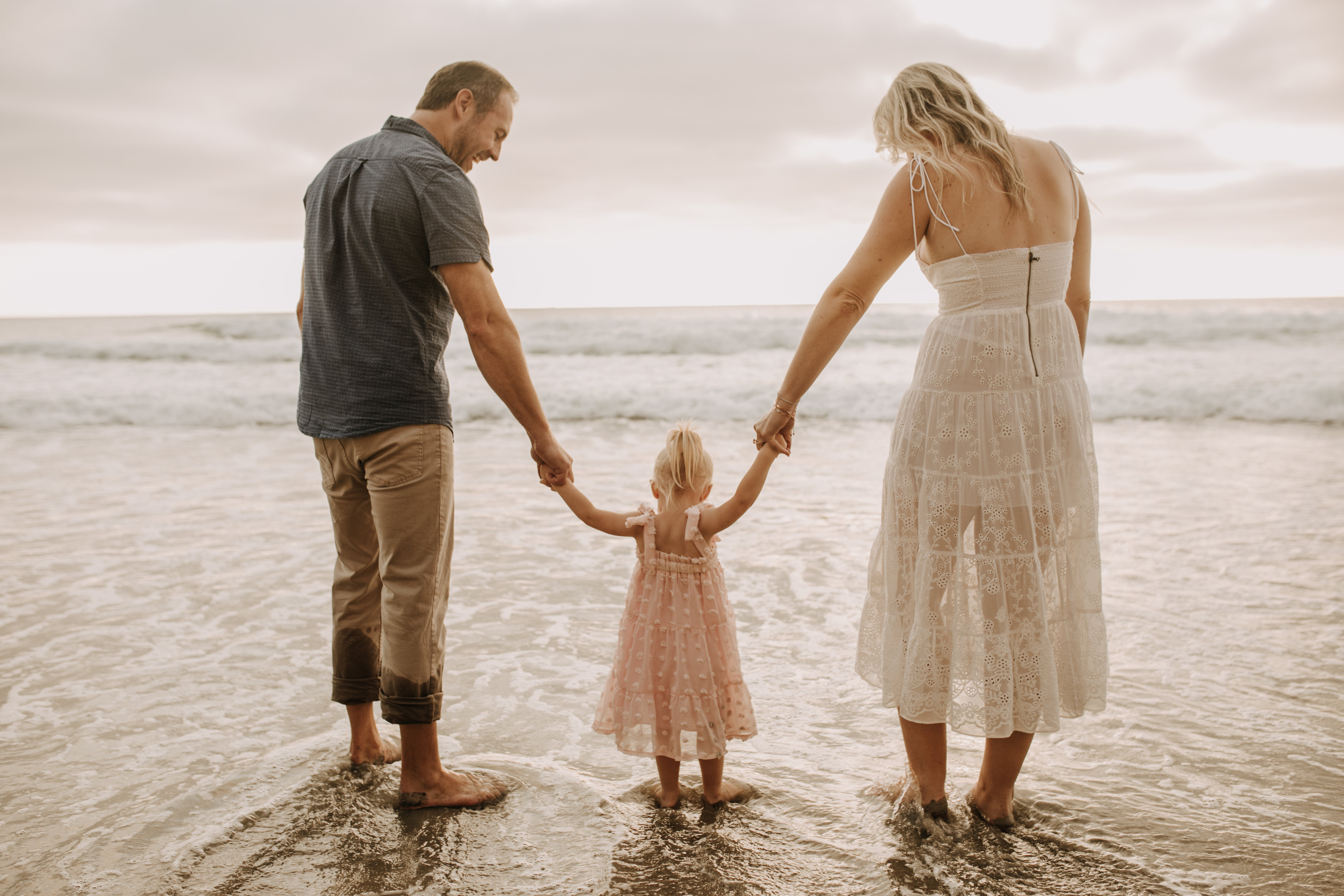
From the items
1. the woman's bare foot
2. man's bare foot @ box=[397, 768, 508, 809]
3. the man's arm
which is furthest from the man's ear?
the woman's bare foot

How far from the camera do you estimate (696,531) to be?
2.49m

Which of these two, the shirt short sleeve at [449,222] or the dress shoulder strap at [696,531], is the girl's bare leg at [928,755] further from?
the shirt short sleeve at [449,222]

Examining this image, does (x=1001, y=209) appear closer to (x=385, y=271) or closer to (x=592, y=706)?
(x=385, y=271)

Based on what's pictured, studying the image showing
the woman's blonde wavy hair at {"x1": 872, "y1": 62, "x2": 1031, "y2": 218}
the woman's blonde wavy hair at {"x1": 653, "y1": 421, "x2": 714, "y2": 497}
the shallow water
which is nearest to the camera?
the woman's blonde wavy hair at {"x1": 872, "y1": 62, "x2": 1031, "y2": 218}

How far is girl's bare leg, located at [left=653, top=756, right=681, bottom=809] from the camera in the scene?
2.53 meters

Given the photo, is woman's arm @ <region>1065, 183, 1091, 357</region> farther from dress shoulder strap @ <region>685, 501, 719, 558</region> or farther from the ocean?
the ocean

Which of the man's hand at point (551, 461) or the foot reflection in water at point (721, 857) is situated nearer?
the foot reflection in water at point (721, 857)

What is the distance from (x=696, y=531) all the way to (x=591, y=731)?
110 centimetres

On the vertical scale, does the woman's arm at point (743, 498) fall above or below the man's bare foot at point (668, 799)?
above

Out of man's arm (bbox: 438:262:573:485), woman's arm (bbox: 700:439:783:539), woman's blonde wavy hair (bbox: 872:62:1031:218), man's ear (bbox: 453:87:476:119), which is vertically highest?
man's ear (bbox: 453:87:476:119)

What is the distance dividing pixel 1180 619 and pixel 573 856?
10.9 feet

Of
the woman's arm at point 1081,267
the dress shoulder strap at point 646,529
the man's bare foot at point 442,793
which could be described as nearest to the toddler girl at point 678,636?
the dress shoulder strap at point 646,529

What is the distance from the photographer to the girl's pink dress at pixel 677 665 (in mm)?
2461

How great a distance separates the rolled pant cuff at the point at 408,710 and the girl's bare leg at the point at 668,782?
26.6 inches
